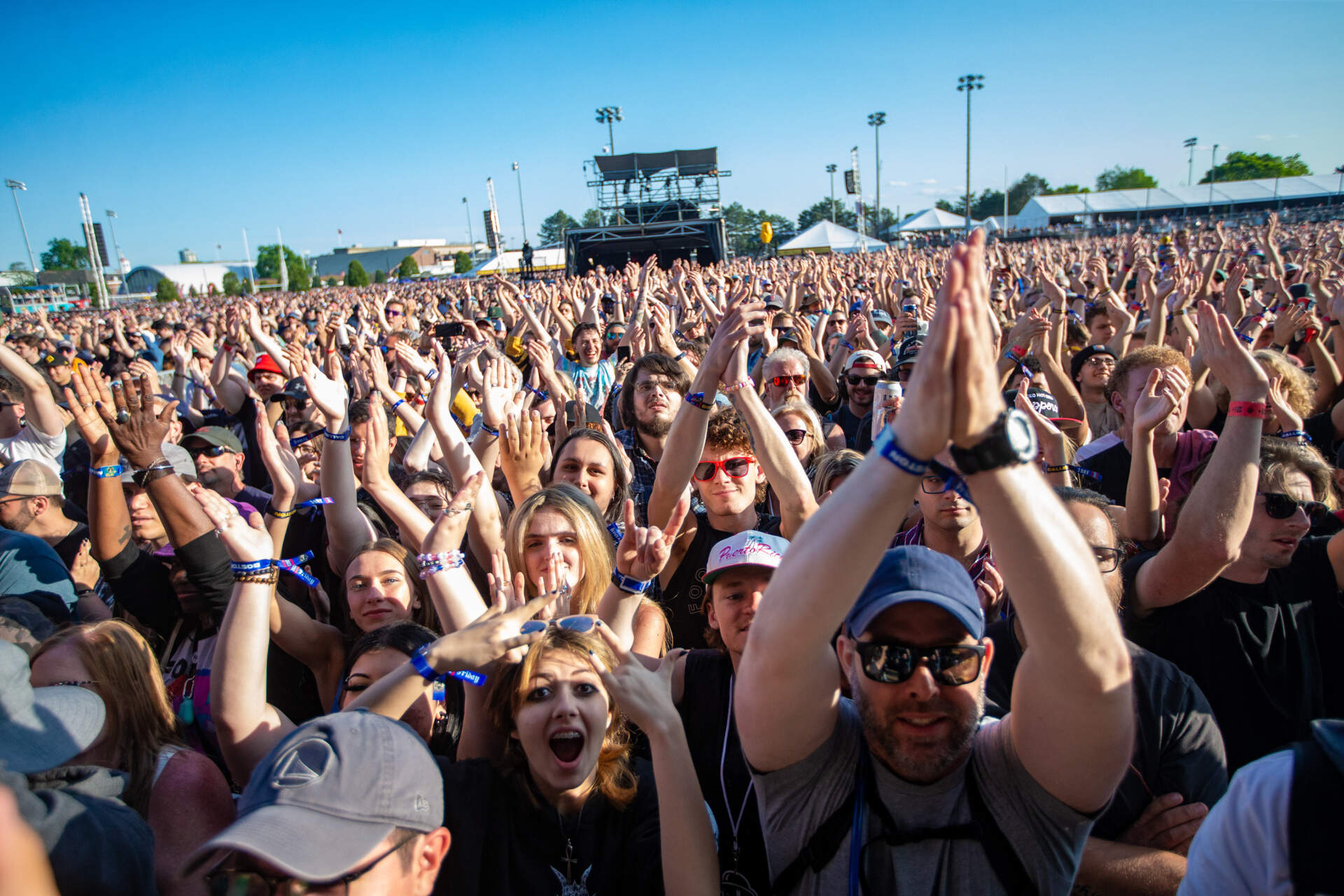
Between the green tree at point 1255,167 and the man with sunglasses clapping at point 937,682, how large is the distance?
113201mm

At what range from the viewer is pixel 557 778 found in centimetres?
192

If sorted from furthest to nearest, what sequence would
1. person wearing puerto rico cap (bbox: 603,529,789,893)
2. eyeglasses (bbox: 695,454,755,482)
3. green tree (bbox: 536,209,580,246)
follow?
green tree (bbox: 536,209,580,246)
eyeglasses (bbox: 695,454,755,482)
person wearing puerto rico cap (bbox: 603,529,789,893)

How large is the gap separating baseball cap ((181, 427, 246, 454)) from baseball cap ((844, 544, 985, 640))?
445cm

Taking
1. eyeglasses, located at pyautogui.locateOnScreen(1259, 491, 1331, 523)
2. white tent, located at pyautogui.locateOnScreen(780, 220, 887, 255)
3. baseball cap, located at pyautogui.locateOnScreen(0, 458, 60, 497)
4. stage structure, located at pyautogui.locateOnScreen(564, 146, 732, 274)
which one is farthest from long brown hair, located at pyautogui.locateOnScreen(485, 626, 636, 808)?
white tent, located at pyautogui.locateOnScreen(780, 220, 887, 255)

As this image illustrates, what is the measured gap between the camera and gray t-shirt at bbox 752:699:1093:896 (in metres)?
1.34

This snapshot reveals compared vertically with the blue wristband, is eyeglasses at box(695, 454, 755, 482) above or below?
below

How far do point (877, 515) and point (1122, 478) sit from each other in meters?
3.59

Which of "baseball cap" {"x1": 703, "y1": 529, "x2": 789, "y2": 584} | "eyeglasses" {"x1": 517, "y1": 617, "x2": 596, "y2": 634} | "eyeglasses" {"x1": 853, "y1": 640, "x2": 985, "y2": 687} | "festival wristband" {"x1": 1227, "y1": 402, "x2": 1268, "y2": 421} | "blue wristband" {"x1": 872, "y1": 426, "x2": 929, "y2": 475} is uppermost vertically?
"blue wristband" {"x1": 872, "y1": 426, "x2": 929, "y2": 475}

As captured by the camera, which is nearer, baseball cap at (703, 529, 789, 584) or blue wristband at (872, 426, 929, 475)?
blue wristband at (872, 426, 929, 475)

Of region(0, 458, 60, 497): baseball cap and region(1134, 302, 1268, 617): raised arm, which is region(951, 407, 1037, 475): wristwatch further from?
region(0, 458, 60, 497): baseball cap

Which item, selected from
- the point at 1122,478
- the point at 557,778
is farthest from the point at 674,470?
the point at 1122,478

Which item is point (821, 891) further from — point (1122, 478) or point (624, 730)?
point (1122, 478)

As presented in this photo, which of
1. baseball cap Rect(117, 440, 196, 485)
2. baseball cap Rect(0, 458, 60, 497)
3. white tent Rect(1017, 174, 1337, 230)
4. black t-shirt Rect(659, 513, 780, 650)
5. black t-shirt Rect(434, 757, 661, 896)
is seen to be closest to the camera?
black t-shirt Rect(434, 757, 661, 896)

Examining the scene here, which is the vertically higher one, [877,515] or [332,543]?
[877,515]
